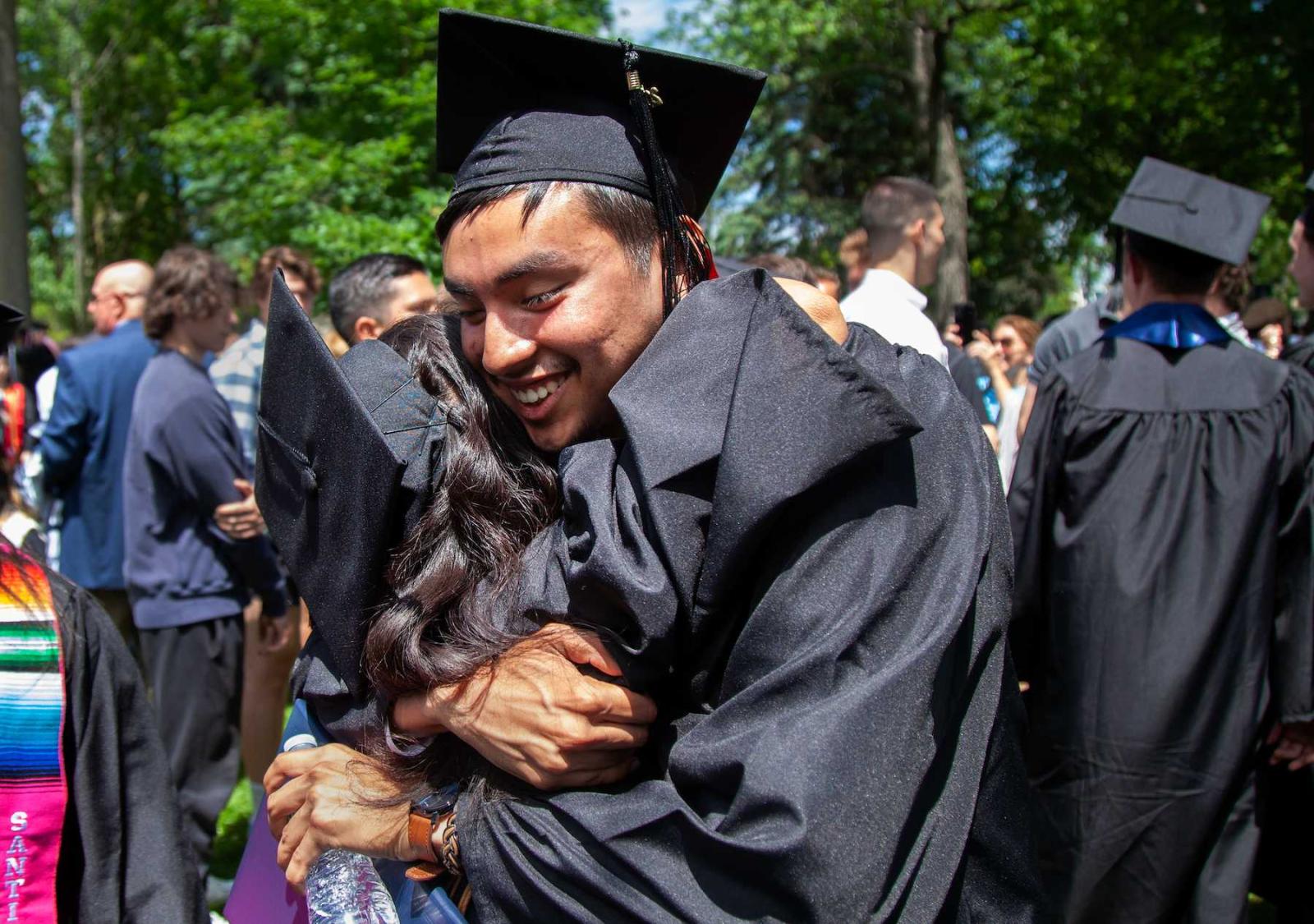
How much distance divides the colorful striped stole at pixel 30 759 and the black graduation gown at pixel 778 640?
2.36 feet

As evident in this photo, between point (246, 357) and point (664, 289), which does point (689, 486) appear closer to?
point (664, 289)

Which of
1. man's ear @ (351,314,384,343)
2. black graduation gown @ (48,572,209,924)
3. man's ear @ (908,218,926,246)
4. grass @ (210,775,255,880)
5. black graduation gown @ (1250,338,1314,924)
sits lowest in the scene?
grass @ (210,775,255,880)

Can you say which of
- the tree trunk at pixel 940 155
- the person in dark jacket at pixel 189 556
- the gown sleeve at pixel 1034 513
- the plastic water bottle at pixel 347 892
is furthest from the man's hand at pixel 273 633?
the tree trunk at pixel 940 155

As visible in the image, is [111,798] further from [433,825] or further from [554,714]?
[554,714]

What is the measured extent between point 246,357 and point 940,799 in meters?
4.35

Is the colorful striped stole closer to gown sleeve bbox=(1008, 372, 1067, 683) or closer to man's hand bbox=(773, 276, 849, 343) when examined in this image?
man's hand bbox=(773, 276, 849, 343)

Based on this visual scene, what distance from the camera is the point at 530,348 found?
1.49m

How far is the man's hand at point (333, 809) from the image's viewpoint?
1.51m

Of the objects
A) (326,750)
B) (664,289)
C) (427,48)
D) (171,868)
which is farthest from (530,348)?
(427,48)

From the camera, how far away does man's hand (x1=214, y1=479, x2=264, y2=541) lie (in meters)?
4.25

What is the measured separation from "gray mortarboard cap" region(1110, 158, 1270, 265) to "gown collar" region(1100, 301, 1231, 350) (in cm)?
18

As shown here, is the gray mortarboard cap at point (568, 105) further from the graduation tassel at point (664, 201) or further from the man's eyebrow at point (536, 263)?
the man's eyebrow at point (536, 263)

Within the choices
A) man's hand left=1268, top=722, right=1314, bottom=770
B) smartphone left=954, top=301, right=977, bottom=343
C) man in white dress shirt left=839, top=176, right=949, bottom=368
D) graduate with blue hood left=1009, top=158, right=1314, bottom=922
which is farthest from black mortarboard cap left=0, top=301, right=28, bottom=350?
smartphone left=954, top=301, right=977, bottom=343

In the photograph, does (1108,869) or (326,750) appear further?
(1108,869)
